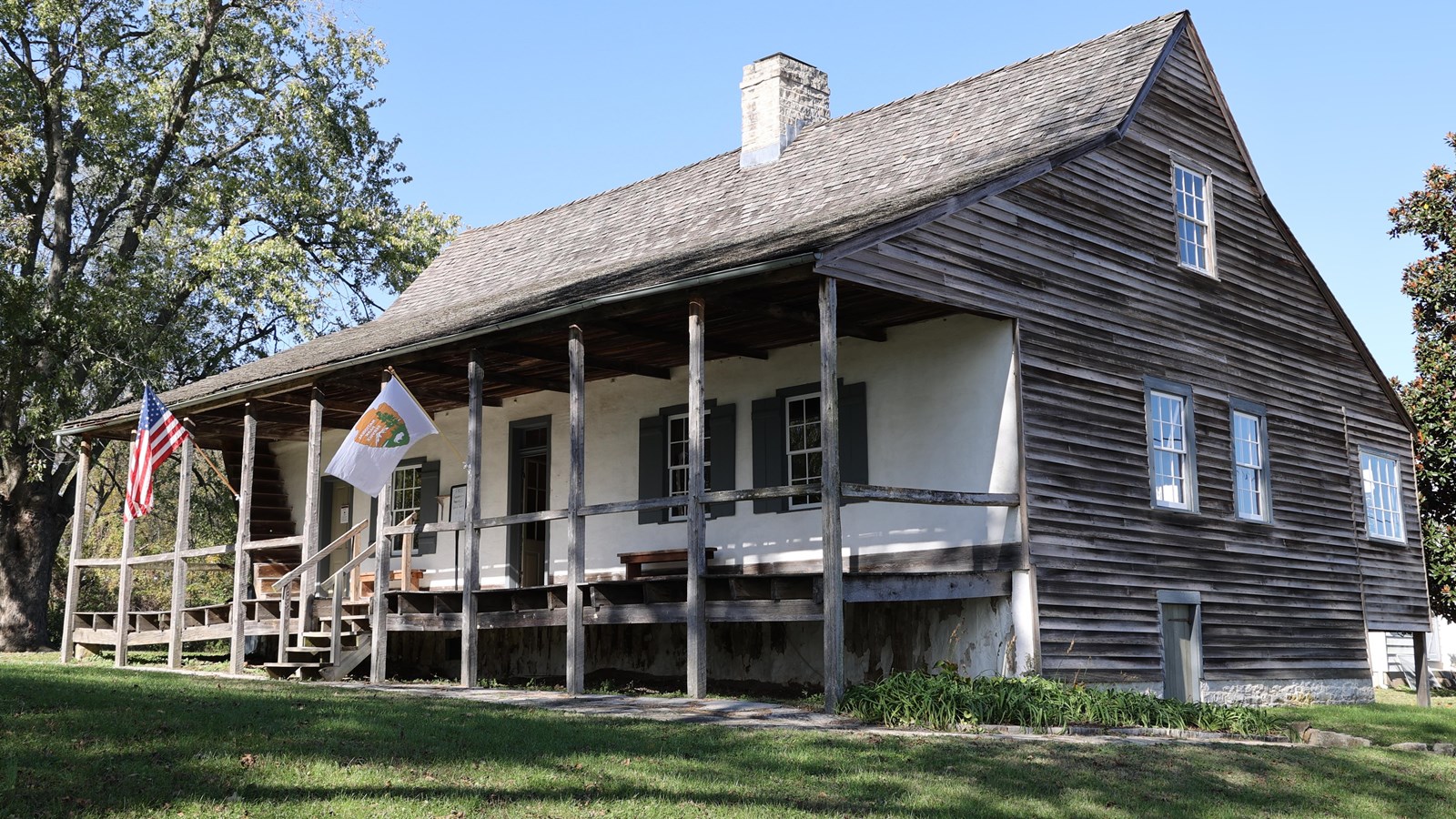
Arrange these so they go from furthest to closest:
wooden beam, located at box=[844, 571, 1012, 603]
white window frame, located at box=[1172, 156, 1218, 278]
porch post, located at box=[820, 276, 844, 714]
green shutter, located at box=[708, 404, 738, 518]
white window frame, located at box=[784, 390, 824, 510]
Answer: white window frame, located at box=[1172, 156, 1218, 278] < green shutter, located at box=[708, 404, 738, 518] < white window frame, located at box=[784, 390, 824, 510] < wooden beam, located at box=[844, 571, 1012, 603] < porch post, located at box=[820, 276, 844, 714]

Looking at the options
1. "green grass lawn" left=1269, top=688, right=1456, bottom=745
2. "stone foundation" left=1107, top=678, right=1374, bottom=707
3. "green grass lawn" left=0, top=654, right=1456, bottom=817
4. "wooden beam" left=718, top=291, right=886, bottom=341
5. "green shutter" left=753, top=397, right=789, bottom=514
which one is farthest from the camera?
"green shutter" left=753, top=397, right=789, bottom=514

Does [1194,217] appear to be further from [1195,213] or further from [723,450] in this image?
[723,450]

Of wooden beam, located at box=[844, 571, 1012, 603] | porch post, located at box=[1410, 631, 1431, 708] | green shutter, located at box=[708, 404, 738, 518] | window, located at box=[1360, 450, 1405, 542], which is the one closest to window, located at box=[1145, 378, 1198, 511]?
wooden beam, located at box=[844, 571, 1012, 603]

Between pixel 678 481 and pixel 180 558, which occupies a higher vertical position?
pixel 678 481

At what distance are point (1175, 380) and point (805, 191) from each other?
4779 millimetres

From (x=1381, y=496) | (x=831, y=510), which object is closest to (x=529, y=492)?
(x=831, y=510)

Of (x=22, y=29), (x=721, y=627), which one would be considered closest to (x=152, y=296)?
(x=22, y=29)

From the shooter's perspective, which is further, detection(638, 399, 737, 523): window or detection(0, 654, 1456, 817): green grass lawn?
detection(638, 399, 737, 523): window

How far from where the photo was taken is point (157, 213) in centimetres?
2747

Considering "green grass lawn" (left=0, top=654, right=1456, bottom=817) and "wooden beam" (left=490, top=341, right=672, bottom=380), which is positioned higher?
"wooden beam" (left=490, top=341, right=672, bottom=380)

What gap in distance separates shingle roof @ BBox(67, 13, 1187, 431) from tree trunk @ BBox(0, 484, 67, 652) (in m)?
6.07

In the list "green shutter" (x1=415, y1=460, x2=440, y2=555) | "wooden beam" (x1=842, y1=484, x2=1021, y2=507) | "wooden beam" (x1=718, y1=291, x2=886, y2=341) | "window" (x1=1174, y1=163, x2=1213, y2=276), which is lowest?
"wooden beam" (x1=842, y1=484, x2=1021, y2=507)

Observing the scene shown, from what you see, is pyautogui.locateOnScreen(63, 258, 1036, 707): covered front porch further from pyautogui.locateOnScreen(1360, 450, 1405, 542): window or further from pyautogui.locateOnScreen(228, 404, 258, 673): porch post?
pyautogui.locateOnScreen(1360, 450, 1405, 542): window

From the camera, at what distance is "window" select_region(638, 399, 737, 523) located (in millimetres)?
15875
